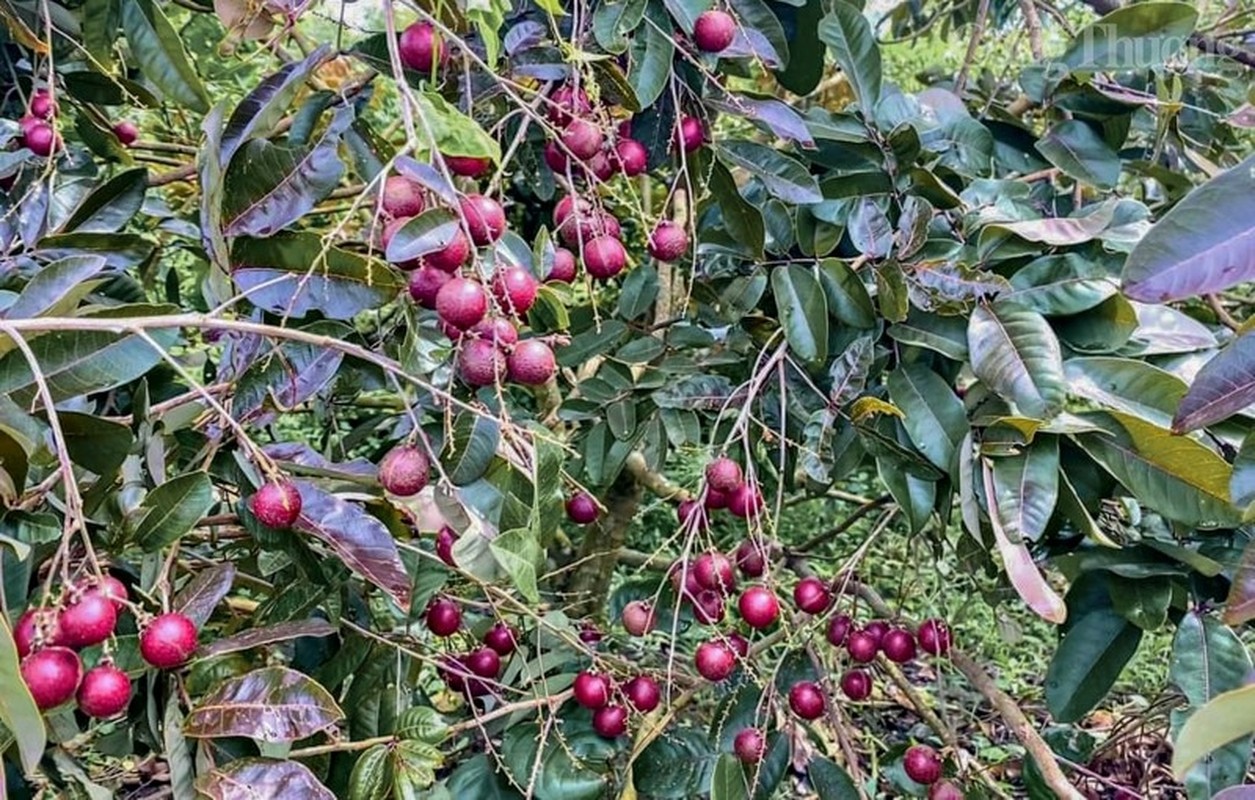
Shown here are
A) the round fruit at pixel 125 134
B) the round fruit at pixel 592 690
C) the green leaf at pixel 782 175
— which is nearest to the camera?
the green leaf at pixel 782 175

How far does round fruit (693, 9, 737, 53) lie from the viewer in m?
0.94

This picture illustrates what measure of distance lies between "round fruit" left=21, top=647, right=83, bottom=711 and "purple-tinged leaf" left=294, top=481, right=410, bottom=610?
202mm

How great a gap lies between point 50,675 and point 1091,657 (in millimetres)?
888

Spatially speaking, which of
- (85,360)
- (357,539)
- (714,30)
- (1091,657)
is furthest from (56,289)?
(1091,657)

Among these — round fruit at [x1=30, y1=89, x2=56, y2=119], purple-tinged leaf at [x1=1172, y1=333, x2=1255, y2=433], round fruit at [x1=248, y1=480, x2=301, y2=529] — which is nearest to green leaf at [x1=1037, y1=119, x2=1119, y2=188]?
purple-tinged leaf at [x1=1172, y1=333, x2=1255, y2=433]

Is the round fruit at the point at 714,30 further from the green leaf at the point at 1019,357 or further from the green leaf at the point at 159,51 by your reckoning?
the green leaf at the point at 159,51

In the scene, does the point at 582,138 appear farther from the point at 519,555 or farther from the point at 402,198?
the point at 519,555

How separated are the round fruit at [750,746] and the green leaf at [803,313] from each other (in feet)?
1.34

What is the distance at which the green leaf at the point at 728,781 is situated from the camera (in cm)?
99

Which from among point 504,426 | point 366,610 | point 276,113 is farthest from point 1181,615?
point 276,113

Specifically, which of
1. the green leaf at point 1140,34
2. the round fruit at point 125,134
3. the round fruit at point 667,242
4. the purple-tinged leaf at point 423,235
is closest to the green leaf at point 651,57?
the round fruit at point 667,242

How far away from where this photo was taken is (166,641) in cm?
66

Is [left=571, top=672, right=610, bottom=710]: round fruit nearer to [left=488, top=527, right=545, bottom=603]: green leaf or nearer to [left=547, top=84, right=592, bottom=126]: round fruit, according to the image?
[left=488, top=527, right=545, bottom=603]: green leaf

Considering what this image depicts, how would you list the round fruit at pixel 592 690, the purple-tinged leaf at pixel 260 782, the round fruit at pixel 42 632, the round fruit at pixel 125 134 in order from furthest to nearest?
1. the round fruit at pixel 125 134
2. the round fruit at pixel 592 690
3. the purple-tinged leaf at pixel 260 782
4. the round fruit at pixel 42 632
